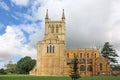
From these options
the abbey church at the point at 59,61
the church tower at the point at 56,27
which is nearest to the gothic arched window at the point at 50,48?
the abbey church at the point at 59,61

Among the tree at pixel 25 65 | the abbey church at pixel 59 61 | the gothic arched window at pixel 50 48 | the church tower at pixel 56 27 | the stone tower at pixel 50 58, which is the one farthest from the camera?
the tree at pixel 25 65

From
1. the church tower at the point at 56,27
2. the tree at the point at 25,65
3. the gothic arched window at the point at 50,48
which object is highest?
the church tower at the point at 56,27

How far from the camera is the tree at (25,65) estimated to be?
375 feet

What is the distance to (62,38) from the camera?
91.2 m

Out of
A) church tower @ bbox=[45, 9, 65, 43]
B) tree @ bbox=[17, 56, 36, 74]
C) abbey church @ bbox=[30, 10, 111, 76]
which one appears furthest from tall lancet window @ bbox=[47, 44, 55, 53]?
tree @ bbox=[17, 56, 36, 74]

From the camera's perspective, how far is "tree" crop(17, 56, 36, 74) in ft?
375

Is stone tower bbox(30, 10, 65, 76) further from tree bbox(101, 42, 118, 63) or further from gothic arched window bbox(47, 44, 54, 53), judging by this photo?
tree bbox(101, 42, 118, 63)

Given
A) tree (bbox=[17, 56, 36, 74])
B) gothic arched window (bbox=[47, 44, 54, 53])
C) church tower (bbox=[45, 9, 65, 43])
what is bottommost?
tree (bbox=[17, 56, 36, 74])

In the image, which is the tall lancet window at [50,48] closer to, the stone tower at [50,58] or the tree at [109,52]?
the stone tower at [50,58]

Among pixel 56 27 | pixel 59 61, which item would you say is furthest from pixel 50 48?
pixel 56 27

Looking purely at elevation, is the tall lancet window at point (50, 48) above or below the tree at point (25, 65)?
above

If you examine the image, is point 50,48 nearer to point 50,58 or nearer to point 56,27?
point 50,58

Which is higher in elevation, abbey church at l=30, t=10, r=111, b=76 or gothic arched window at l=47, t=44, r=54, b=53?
gothic arched window at l=47, t=44, r=54, b=53

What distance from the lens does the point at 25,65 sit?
374 ft
